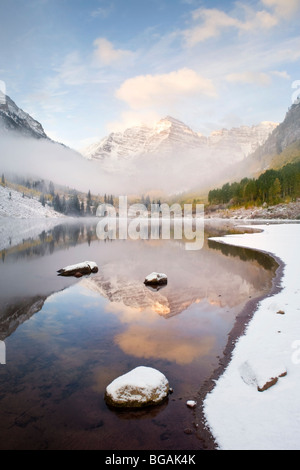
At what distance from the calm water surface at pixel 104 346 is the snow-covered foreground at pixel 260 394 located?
81 centimetres

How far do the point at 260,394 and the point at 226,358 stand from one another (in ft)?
9.27

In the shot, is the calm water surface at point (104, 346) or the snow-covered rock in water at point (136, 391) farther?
the snow-covered rock in water at point (136, 391)

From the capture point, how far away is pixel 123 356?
12148 millimetres

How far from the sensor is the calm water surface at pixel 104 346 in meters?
8.07

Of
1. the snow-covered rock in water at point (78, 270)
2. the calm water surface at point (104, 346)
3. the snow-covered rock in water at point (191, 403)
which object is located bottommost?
the calm water surface at point (104, 346)

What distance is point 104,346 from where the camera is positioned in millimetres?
13117

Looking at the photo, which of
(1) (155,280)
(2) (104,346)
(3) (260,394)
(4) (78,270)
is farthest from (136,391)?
(4) (78,270)

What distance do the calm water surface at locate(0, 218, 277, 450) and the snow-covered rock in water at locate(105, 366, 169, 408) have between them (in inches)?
10.2

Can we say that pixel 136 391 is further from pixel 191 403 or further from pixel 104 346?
pixel 104 346

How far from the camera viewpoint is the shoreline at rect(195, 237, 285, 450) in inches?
305

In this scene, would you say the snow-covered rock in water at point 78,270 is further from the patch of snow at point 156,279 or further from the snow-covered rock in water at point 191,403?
the snow-covered rock in water at point 191,403

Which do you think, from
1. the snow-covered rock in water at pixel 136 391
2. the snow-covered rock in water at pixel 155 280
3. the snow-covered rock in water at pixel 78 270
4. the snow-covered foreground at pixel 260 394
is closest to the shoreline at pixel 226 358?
the snow-covered foreground at pixel 260 394

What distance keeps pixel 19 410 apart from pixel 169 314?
10112mm

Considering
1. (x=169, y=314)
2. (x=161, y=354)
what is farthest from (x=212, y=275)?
(x=161, y=354)
